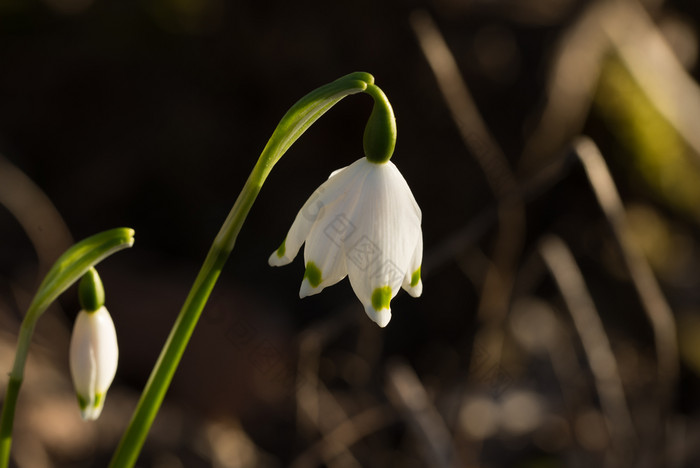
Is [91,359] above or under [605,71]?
under

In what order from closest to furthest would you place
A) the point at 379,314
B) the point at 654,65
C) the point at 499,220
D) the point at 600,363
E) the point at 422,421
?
the point at 379,314
the point at 422,421
the point at 600,363
the point at 499,220
the point at 654,65

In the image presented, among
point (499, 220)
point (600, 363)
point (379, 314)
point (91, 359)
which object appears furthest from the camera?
point (499, 220)

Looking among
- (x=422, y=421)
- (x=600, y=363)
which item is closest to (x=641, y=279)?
(x=600, y=363)

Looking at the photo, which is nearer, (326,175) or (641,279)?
(641,279)

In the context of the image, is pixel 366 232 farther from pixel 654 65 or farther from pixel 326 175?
pixel 654 65

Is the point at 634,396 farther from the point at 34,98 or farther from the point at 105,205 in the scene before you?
the point at 34,98

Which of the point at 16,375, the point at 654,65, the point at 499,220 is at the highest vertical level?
the point at 654,65

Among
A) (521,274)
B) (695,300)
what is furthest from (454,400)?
(695,300)
